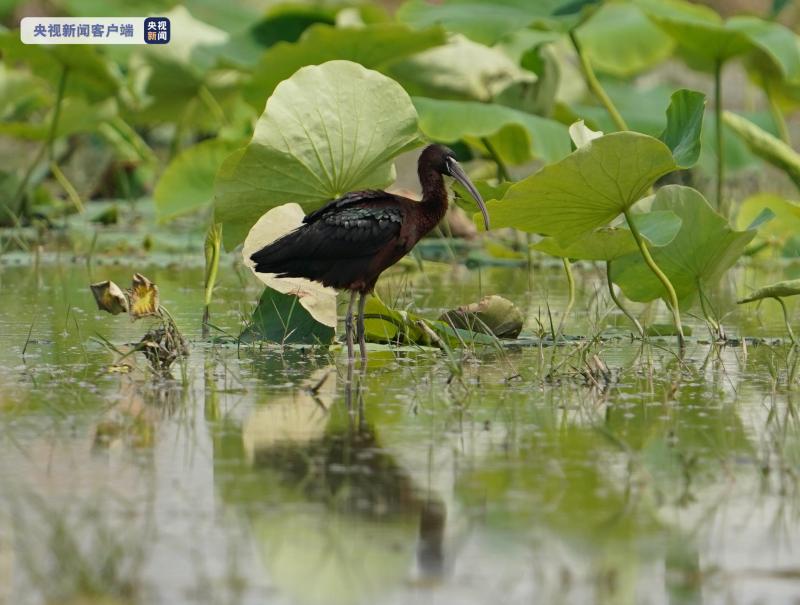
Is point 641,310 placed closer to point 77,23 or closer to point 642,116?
point 642,116

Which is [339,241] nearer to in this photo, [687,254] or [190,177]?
[687,254]

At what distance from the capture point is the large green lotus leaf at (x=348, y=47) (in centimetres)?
816

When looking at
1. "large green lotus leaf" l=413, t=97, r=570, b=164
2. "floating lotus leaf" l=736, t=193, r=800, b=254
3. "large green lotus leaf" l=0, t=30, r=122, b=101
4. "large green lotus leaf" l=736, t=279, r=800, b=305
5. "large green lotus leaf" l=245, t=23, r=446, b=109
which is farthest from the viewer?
"large green lotus leaf" l=0, t=30, r=122, b=101

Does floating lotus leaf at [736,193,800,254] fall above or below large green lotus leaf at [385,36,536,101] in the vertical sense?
below

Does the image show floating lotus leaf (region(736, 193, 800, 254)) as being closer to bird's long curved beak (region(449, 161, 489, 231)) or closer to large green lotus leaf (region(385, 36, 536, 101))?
large green lotus leaf (region(385, 36, 536, 101))

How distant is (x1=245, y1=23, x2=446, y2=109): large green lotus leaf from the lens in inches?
321

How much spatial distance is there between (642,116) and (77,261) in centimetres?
412

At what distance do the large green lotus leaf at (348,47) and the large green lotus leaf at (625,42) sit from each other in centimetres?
291

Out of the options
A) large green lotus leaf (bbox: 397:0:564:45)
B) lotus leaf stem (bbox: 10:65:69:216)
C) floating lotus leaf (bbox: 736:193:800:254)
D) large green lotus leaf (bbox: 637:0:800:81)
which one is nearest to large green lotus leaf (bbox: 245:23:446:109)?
large green lotus leaf (bbox: 397:0:564:45)

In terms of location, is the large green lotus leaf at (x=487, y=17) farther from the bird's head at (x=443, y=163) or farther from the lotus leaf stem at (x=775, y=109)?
the bird's head at (x=443, y=163)

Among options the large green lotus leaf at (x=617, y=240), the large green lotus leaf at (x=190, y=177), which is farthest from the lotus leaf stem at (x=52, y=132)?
the large green lotus leaf at (x=617, y=240)

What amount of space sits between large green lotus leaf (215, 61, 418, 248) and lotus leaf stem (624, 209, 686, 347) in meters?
0.99

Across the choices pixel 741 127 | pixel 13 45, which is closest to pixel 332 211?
pixel 741 127

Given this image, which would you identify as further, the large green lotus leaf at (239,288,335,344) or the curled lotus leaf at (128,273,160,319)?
the large green lotus leaf at (239,288,335,344)
